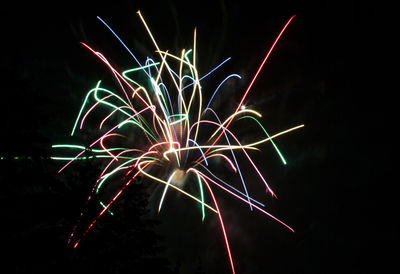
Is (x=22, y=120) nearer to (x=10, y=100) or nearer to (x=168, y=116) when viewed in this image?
(x=10, y=100)

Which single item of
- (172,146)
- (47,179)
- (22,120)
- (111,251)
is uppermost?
(22,120)

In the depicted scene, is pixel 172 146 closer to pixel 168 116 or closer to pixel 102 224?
pixel 168 116

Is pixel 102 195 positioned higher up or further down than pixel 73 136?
higher up

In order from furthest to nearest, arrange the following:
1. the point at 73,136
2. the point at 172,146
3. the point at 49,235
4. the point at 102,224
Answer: the point at 172,146 → the point at 73,136 → the point at 102,224 → the point at 49,235

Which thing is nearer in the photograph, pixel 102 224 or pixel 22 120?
pixel 22 120

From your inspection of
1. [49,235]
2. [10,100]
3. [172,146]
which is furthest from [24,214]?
[172,146]

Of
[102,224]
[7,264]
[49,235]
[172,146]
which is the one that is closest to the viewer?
[7,264]

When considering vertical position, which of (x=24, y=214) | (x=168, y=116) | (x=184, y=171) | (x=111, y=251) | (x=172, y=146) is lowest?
(x=184, y=171)

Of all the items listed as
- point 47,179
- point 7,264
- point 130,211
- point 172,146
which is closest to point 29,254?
point 7,264

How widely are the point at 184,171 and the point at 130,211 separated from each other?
22.3 ft

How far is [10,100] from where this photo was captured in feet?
20.4

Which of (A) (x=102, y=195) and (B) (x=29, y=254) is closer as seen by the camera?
(B) (x=29, y=254)

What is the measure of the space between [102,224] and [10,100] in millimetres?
2799

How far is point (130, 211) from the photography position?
7.69 meters
